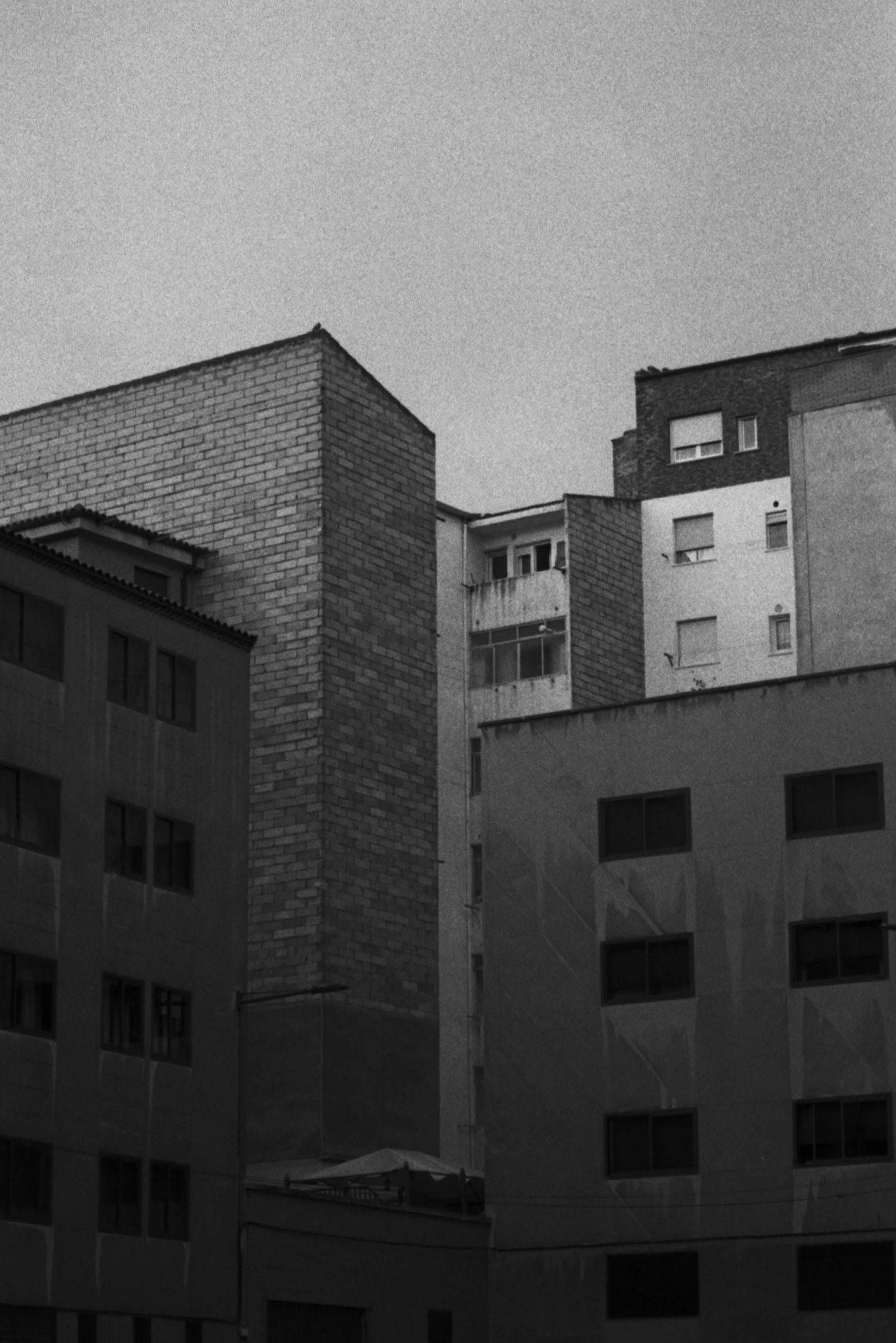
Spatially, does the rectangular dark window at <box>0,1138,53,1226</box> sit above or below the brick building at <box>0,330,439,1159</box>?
below

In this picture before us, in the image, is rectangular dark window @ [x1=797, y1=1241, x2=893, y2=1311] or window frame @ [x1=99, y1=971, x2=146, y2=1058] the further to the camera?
rectangular dark window @ [x1=797, y1=1241, x2=893, y2=1311]

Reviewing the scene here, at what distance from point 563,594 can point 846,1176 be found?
3985 cm

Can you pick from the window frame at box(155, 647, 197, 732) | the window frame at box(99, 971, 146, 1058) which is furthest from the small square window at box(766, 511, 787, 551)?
the window frame at box(99, 971, 146, 1058)

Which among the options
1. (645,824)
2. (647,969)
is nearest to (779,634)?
(645,824)

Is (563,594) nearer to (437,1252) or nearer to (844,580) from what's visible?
(844,580)

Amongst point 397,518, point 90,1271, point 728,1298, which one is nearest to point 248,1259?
point 90,1271

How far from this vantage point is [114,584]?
5453 cm

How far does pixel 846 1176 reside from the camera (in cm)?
5681

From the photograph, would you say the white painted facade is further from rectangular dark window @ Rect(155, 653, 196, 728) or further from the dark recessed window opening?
rectangular dark window @ Rect(155, 653, 196, 728)

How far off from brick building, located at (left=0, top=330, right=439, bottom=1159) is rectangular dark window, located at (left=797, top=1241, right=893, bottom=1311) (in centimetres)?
1833

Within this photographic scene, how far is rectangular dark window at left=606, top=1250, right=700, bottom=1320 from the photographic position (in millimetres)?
57875

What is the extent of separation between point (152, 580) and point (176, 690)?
2084cm

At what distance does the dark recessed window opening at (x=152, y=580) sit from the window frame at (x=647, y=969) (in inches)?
831

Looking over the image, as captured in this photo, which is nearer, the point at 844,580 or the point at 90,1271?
the point at 90,1271
